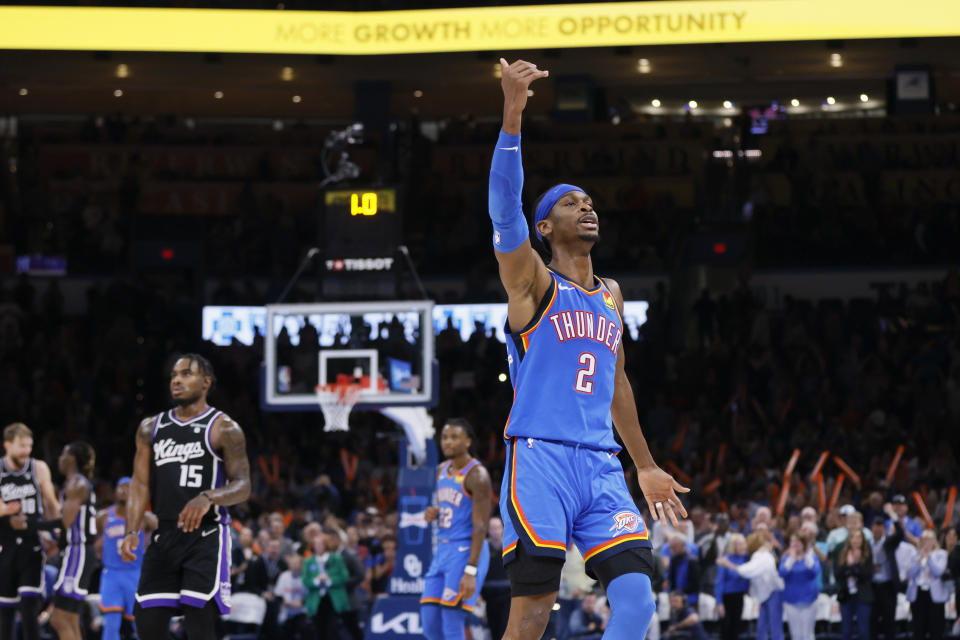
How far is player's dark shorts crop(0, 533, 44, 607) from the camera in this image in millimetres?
10586

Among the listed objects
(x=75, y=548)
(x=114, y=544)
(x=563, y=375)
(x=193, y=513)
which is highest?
(x=563, y=375)

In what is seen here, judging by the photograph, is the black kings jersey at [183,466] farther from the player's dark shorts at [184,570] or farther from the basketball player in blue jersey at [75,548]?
the basketball player in blue jersey at [75,548]

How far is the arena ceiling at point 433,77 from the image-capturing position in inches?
963

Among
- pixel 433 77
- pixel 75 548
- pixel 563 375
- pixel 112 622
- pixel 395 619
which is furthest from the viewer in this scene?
pixel 433 77

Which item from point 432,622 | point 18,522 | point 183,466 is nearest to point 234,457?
point 183,466

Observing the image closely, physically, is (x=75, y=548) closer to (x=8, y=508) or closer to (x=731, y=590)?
(x=8, y=508)

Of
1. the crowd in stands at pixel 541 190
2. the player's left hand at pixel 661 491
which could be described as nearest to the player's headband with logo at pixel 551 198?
the player's left hand at pixel 661 491

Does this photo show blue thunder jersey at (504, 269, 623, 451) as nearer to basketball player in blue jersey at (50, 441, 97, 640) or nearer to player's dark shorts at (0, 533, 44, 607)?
player's dark shorts at (0, 533, 44, 607)

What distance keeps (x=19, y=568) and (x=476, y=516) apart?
3442mm

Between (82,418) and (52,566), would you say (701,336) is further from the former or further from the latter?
(52,566)

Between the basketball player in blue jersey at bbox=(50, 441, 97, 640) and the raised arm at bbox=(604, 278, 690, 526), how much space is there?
5.86 meters

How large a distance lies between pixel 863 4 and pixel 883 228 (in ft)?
16.7

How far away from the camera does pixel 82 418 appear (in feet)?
72.3

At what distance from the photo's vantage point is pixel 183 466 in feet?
28.1
